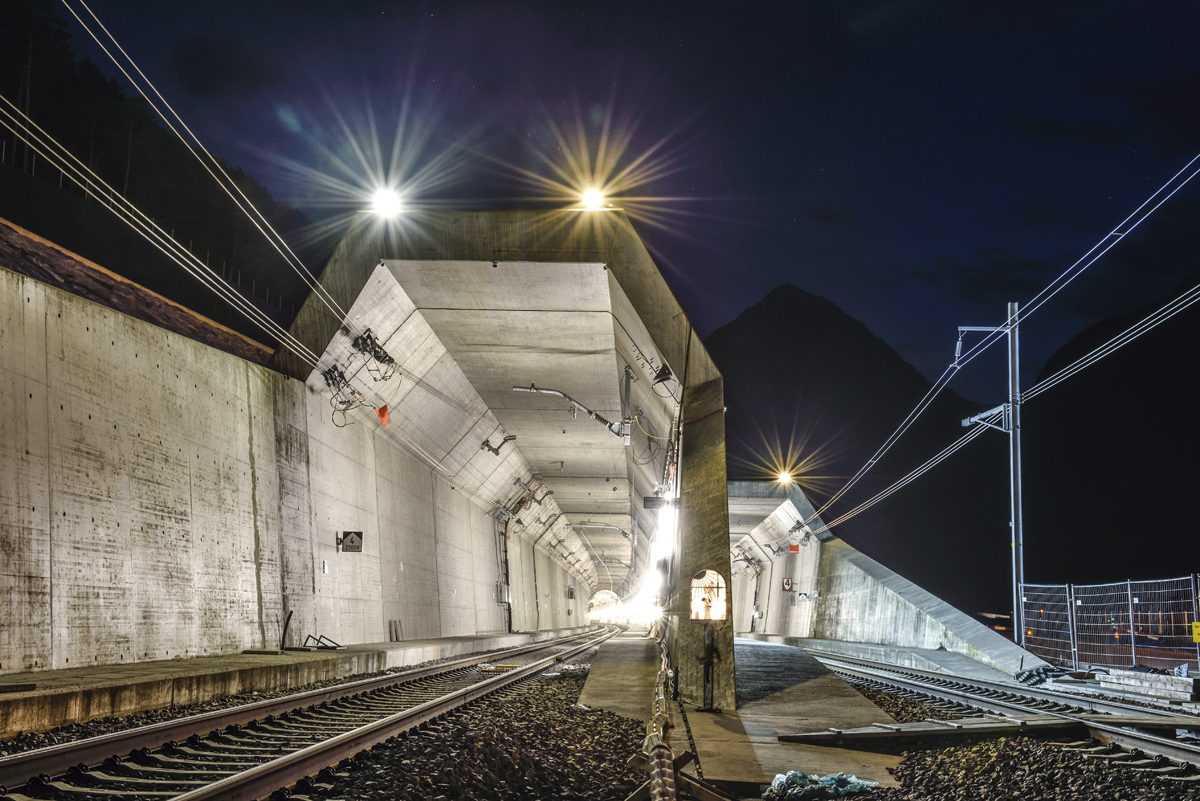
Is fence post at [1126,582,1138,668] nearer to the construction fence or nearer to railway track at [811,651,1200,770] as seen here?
the construction fence

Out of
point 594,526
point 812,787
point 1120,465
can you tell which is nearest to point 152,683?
point 812,787

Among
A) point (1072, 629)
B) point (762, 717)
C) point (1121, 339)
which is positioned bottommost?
point (1072, 629)

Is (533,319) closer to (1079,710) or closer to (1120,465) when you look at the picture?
(1079,710)

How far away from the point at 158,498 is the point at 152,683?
4.67 meters

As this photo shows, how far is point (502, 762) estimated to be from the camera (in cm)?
741

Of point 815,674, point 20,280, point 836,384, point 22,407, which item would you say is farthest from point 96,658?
point 836,384

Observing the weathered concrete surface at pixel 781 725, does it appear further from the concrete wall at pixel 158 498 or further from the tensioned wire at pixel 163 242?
the tensioned wire at pixel 163 242

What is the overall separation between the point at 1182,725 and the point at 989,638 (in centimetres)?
1500

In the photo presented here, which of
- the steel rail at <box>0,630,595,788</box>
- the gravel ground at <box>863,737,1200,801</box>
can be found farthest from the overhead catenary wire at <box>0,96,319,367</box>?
the gravel ground at <box>863,737,1200,801</box>

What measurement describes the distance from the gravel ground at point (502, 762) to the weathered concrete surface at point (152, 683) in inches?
127

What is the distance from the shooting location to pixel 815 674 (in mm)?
16750

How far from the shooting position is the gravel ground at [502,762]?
639cm

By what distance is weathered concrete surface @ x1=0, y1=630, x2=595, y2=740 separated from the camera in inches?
330

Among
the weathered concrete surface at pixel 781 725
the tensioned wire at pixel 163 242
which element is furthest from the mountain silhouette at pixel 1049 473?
the weathered concrete surface at pixel 781 725
